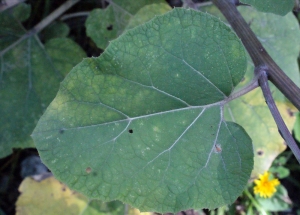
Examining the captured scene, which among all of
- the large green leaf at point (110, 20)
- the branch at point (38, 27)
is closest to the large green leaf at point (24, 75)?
the branch at point (38, 27)

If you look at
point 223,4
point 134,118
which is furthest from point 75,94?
point 223,4

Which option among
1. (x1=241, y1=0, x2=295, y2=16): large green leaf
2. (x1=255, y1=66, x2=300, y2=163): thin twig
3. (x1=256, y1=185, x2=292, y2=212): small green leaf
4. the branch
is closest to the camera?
(x1=255, y1=66, x2=300, y2=163): thin twig

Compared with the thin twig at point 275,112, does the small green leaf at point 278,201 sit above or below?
below

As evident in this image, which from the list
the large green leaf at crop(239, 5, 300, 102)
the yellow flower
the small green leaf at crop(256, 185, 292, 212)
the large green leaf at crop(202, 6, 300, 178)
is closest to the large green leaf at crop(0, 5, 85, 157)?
the large green leaf at crop(202, 6, 300, 178)

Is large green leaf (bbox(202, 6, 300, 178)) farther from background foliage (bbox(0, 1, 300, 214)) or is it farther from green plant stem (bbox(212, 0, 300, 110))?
green plant stem (bbox(212, 0, 300, 110))

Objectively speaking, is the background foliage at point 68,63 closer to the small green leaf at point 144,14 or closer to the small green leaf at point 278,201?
the small green leaf at point 144,14
